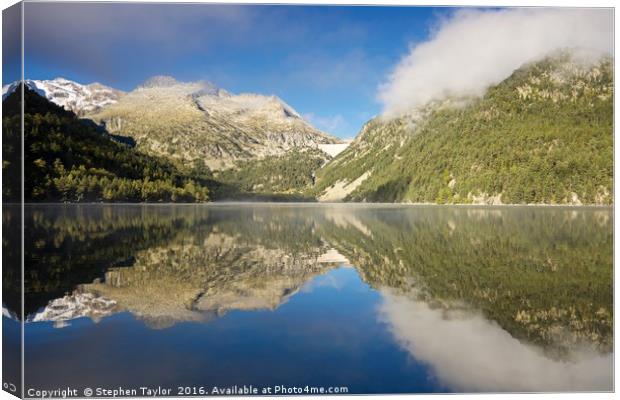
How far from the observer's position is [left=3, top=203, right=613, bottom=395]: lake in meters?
7.02

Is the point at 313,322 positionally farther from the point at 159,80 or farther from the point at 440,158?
the point at 440,158

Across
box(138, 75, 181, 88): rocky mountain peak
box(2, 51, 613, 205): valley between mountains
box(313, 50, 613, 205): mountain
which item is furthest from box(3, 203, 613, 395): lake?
box(313, 50, 613, 205): mountain

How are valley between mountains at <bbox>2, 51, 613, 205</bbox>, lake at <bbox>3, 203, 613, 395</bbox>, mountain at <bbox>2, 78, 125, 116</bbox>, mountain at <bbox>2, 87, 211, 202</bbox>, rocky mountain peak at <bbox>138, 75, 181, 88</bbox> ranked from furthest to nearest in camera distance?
1. valley between mountains at <bbox>2, 51, 613, 205</bbox>
2. mountain at <bbox>2, 87, 211, 202</bbox>
3. rocky mountain peak at <bbox>138, 75, 181, 88</bbox>
4. mountain at <bbox>2, 78, 125, 116</bbox>
5. lake at <bbox>3, 203, 613, 395</bbox>

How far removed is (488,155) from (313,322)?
373 ft

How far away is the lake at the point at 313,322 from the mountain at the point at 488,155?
56.0m

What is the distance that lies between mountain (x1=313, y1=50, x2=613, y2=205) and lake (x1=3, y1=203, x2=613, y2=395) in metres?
56.0

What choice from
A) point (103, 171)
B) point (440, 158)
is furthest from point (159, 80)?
point (440, 158)

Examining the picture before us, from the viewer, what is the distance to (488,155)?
116 m

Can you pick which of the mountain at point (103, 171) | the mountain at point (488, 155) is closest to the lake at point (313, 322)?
the mountain at point (103, 171)

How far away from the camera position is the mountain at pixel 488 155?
265 ft

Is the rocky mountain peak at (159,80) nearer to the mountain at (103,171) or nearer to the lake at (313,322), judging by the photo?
the lake at (313,322)

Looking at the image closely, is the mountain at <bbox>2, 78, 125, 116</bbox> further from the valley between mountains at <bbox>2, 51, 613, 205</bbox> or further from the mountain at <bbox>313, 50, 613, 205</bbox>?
the mountain at <bbox>313, 50, 613, 205</bbox>

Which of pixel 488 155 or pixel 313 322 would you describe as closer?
pixel 313 322

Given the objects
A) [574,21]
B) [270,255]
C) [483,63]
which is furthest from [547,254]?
[574,21]
